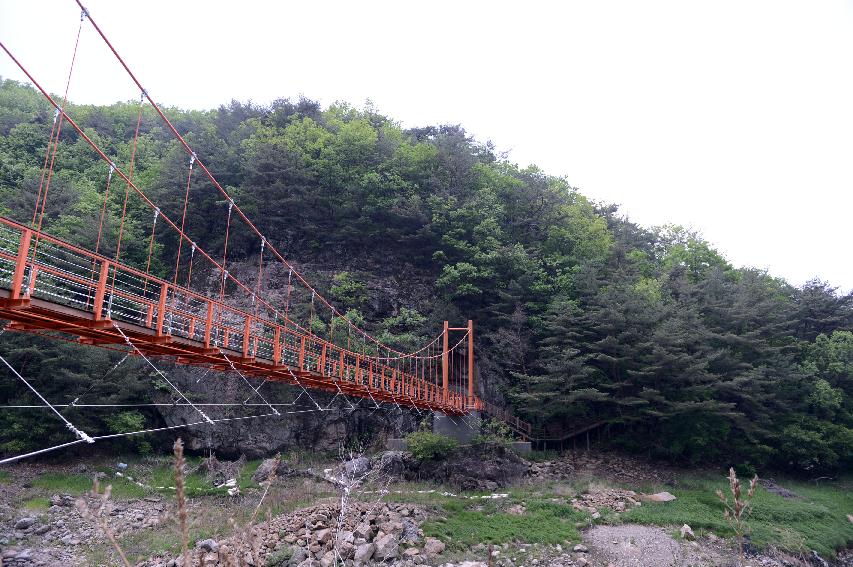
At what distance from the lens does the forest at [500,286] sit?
15.2 metres

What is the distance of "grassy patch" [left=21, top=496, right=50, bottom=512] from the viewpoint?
36.5 feet

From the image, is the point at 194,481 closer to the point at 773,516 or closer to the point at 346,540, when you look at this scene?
the point at 346,540

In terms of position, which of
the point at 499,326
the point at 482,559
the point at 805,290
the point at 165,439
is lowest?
the point at 482,559

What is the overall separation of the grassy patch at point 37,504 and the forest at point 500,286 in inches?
89.3

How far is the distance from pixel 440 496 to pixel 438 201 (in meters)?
10.8

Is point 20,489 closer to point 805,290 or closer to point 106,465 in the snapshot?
point 106,465

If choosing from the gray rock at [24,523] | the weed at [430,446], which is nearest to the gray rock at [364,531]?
the weed at [430,446]

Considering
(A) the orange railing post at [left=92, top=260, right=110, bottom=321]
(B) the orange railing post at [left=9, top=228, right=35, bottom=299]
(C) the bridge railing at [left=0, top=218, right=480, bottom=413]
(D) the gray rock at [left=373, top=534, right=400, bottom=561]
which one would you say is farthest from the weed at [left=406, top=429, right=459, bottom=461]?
(B) the orange railing post at [left=9, top=228, right=35, bottom=299]

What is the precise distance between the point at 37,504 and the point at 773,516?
51.3ft

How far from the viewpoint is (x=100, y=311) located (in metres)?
5.37

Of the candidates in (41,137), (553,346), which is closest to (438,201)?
(553,346)

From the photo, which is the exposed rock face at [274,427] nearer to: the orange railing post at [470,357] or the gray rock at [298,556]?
the orange railing post at [470,357]

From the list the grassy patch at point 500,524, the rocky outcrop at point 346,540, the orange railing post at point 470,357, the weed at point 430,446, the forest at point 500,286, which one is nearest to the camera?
the rocky outcrop at point 346,540

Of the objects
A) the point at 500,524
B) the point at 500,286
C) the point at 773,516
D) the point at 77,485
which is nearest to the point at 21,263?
the point at 500,524
